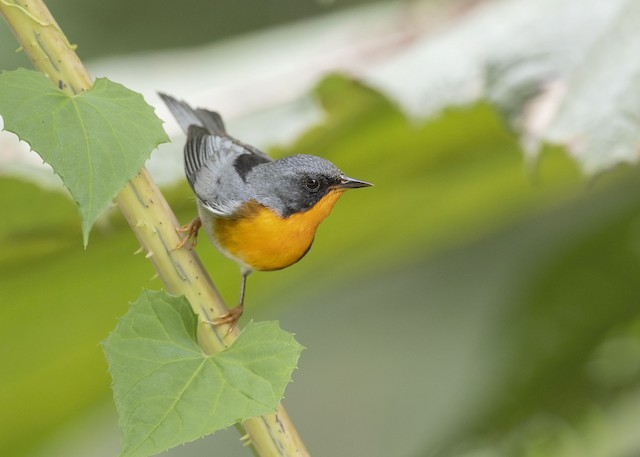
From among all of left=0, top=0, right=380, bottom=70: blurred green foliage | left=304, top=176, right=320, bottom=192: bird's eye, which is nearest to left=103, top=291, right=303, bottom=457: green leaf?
left=304, top=176, right=320, bottom=192: bird's eye

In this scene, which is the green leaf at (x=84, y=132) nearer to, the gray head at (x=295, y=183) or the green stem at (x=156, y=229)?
the green stem at (x=156, y=229)

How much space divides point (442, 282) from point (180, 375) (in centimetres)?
159

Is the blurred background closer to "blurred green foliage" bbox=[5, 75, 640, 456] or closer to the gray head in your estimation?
"blurred green foliage" bbox=[5, 75, 640, 456]

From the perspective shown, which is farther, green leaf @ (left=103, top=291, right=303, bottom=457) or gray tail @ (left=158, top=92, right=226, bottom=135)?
gray tail @ (left=158, top=92, right=226, bottom=135)

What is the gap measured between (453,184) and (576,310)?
0.33 meters

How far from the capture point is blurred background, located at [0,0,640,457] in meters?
1.43

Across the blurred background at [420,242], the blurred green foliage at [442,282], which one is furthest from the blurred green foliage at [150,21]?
the blurred green foliage at [442,282]

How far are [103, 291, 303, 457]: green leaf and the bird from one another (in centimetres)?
39

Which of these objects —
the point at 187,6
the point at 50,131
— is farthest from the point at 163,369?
the point at 187,6

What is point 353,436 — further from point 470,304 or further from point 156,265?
point 156,265

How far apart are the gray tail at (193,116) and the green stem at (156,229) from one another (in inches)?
22.6

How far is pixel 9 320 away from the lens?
5.48ft

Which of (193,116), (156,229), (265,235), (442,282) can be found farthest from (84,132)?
(442,282)

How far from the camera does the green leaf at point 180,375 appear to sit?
685mm
